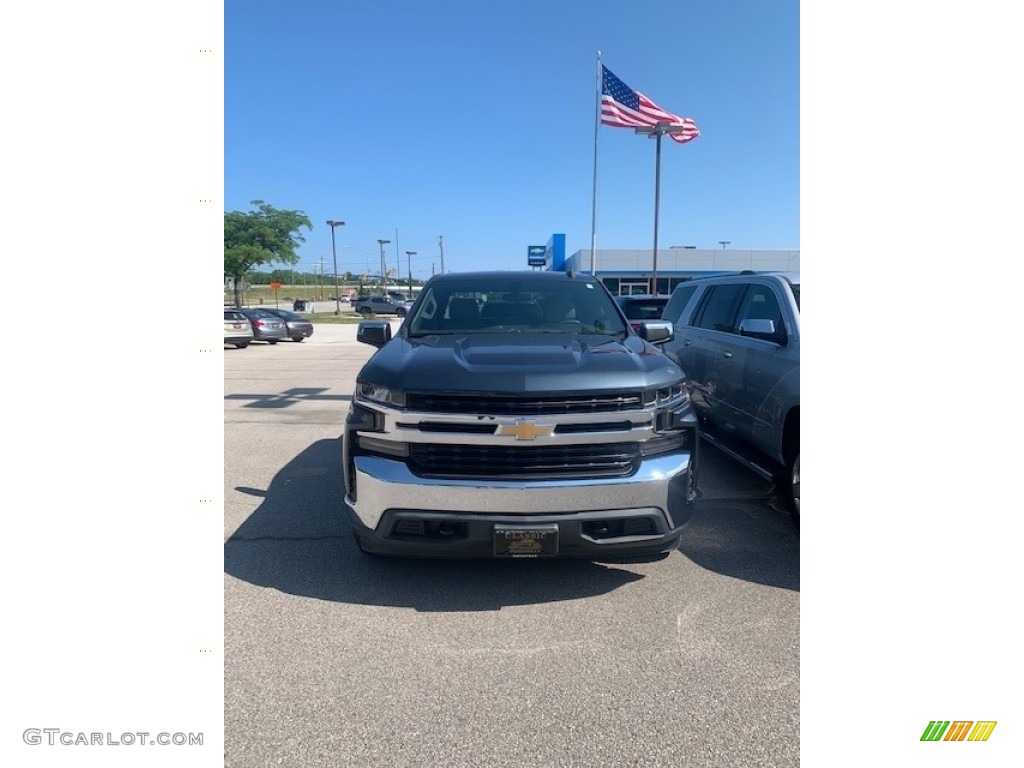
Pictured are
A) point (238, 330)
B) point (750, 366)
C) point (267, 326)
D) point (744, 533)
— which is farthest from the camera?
point (267, 326)

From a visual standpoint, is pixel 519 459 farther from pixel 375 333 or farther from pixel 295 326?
pixel 295 326

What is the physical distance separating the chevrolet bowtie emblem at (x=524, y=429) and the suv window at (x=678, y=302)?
14.6 ft

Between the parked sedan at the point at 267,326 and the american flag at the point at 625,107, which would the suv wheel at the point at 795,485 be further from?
the parked sedan at the point at 267,326

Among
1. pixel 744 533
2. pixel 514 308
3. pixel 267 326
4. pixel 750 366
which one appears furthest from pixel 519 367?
pixel 267 326

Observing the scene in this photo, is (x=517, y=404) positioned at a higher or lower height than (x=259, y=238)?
lower

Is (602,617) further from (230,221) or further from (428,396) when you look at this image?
(230,221)

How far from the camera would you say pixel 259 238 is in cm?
4209

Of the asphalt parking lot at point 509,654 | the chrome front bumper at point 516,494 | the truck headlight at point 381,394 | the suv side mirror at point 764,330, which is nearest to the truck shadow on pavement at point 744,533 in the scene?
the asphalt parking lot at point 509,654

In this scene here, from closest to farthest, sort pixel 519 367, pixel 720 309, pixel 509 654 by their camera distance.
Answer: pixel 509 654
pixel 519 367
pixel 720 309

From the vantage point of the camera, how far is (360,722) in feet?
7.52

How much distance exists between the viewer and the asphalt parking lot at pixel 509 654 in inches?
86.7

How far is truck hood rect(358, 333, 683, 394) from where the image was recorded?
301cm

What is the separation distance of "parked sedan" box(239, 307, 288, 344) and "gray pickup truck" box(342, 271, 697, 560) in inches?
784

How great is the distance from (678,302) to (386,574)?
5314mm
